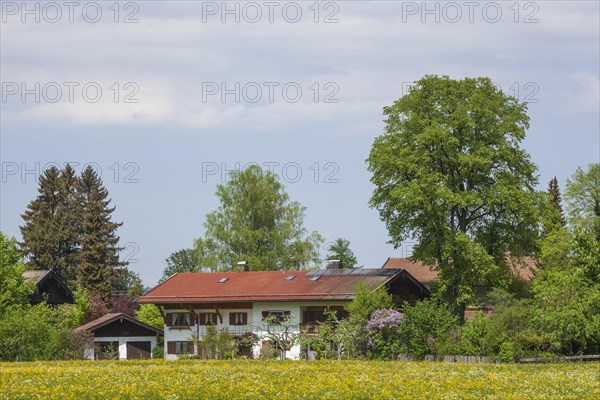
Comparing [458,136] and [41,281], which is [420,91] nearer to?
[458,136]

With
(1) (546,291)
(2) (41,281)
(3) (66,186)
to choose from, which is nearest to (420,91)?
(1) (546,291)

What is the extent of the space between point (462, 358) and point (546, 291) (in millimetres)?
10517

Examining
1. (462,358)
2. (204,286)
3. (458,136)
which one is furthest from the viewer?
(204,286)

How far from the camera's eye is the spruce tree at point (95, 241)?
359 feet

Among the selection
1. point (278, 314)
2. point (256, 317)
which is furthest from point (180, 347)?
point (278, 314)

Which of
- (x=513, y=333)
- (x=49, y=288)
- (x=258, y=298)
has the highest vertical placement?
(x=49, y=288)

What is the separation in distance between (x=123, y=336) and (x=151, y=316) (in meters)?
11.5

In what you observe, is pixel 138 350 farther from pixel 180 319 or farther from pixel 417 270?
pixel 417 270

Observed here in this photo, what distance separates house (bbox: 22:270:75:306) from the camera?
89.9 metres

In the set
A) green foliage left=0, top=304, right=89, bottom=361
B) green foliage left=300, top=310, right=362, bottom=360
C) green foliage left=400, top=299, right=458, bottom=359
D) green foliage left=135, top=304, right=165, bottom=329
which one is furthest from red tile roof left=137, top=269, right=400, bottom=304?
green foliage left=0, top=304, right=89, bottom=361

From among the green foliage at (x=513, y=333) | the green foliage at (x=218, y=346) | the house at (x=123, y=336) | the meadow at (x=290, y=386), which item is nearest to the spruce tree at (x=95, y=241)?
the house at (x=123, y=336)

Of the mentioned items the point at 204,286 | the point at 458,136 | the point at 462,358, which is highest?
the point at 458,136

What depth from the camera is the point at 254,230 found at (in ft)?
326

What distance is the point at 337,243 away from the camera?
138000mm
